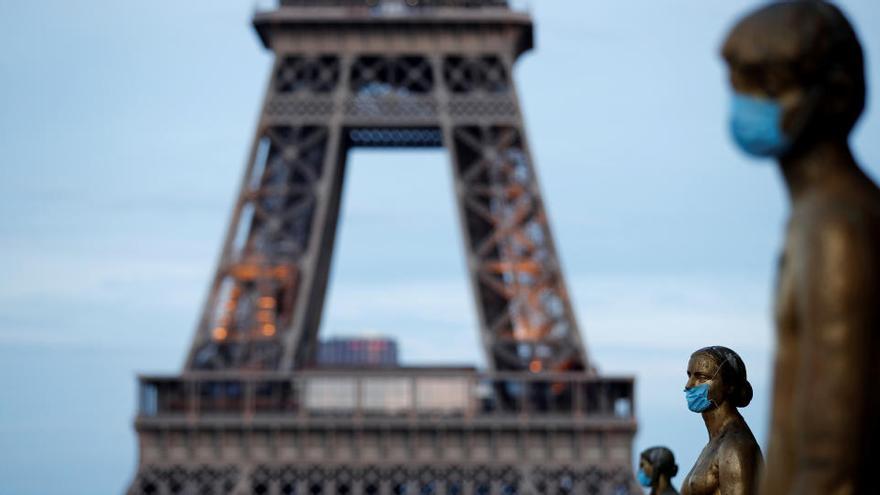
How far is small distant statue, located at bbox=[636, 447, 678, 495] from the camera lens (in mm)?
10398

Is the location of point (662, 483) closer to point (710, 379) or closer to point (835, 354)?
point (710, 379)

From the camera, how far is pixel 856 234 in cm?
434

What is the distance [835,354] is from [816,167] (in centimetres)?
57

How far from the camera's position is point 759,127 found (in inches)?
179

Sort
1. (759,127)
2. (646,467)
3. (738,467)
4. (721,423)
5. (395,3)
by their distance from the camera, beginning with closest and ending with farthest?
(759,127), (738,467), (721,423), (646,467), (395,3)

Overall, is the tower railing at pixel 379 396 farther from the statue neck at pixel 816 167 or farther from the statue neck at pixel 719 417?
the statue neck at pixel 816 167

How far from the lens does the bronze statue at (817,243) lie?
4301 mm

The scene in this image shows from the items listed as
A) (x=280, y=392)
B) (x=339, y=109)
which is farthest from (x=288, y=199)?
(x=280, y=392)

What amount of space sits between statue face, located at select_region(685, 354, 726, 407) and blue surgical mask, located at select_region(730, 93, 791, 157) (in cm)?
289

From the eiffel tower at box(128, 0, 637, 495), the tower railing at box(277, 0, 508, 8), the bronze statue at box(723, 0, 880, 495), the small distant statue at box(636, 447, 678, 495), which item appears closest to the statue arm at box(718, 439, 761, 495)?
the bronze statue at box(723, 0, 880, 495)

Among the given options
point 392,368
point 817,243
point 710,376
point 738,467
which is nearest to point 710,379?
point 710,376

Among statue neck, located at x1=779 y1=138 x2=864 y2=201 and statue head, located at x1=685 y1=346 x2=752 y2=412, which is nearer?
statue neck, located at x1=779 y1=138 x2=864 y2=201

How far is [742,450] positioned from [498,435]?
4444 centimetres

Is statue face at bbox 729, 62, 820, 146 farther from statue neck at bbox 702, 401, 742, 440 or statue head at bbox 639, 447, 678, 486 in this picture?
statue head at bbox 639, 447, 678, 486
